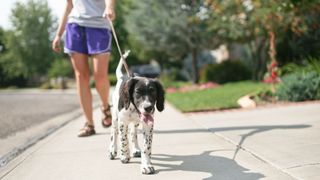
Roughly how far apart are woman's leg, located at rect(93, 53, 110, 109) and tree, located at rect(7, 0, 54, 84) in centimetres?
4211

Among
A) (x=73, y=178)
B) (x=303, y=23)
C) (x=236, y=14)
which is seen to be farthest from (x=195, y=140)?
(x=236, y=14)

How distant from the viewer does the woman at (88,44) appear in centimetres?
637

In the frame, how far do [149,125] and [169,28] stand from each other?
66.4ft

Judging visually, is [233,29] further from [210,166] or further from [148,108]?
[148,108]

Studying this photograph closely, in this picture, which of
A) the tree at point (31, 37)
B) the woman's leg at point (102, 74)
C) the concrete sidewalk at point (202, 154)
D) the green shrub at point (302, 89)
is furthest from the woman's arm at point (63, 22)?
the tree at point (31, 37)

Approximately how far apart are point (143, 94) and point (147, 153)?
561mm

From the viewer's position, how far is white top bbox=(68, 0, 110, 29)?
6.37 metres

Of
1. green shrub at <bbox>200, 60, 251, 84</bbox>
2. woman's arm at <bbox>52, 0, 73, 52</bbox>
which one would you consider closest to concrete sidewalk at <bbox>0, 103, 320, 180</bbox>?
woman's arm at <bbox>52, 0, 73, 52</bbox>

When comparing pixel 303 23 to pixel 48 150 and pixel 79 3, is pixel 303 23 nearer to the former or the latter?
pixel 79 3

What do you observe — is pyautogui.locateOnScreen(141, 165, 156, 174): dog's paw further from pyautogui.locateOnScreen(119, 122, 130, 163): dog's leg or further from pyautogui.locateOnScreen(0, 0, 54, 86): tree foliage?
pyautogui.locateOnScreen(0, 0, 54, 86): tree foliage

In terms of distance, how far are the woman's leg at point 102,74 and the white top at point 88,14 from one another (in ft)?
1.40

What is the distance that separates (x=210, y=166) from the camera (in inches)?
A: 171

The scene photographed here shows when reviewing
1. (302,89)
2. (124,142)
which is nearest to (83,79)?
(124,142)

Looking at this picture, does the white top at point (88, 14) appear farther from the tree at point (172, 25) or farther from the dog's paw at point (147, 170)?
the tree at point (172, 25)
